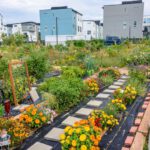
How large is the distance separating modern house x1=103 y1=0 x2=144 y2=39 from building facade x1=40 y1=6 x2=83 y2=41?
6.22 meters

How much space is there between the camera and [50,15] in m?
35.1

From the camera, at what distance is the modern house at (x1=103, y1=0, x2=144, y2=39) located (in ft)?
99.5

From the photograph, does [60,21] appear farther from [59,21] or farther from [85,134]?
[85,134]

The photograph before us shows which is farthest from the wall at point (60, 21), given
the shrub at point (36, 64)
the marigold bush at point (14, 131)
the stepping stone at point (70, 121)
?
the marigold bush at point (14, 131)

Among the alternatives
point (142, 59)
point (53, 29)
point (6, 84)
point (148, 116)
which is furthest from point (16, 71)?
point (53, 29)

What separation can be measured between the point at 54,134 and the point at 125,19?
30956mm

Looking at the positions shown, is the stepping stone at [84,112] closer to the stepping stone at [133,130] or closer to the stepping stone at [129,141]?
the stepping stone at [133,130]

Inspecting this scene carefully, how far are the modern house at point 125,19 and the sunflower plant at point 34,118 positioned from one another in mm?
29730

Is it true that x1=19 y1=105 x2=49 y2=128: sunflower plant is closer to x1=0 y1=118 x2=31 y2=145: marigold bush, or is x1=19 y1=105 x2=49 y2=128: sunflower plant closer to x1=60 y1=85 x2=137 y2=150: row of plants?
x1=0 y1=118 x2=31 y2=145: marigold bush

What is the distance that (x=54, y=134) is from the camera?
331cm

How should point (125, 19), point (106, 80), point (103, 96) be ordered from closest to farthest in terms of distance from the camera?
point (103, 96)
point (106, 80)
point (125, 19)

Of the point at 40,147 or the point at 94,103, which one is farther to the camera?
the point at 94,103

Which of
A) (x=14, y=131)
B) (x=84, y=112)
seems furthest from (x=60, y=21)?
(x=14, y=131)

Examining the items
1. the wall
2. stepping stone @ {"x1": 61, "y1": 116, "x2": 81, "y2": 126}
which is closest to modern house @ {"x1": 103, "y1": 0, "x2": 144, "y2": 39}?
the wall
